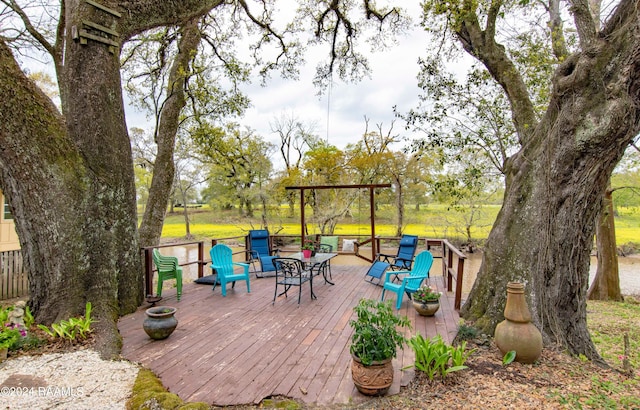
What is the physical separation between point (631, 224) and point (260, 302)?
2468 cm

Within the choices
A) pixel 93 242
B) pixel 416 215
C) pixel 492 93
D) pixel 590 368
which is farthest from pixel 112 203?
pixel 416 215

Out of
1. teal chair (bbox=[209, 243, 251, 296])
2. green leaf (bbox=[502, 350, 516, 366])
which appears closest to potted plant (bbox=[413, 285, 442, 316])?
green leaf (bbox=[502, 350, 516, 366])

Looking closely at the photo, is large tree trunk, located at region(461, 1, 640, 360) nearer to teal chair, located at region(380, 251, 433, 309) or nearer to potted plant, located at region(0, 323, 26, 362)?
teal chair, located at region(380, 251, 433, 309)

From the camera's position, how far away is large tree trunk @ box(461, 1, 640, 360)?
312 cm

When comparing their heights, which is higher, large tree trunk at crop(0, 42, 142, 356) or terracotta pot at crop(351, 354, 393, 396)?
large tree trunk at crop(0, 42, 142, 356)

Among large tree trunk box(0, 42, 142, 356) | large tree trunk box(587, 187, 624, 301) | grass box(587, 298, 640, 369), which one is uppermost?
large tree trunk box(0, 42, 142, 356)

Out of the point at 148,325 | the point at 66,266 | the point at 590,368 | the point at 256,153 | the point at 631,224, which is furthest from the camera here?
the point at 631,224

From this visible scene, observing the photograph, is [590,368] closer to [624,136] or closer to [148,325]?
[624,136]

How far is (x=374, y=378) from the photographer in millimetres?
2369

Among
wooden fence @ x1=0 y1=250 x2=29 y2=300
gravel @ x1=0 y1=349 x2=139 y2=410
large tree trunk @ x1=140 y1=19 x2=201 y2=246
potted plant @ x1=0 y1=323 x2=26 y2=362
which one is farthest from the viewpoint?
large tree trunk @ x1=140 y1=19 x2=201 y2=246

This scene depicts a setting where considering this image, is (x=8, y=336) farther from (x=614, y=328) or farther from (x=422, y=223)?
(x=422, y=223)

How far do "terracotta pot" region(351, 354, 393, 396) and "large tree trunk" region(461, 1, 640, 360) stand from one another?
6.03ft

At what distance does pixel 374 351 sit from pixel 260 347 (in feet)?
4.27

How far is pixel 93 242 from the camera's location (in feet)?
12.6
